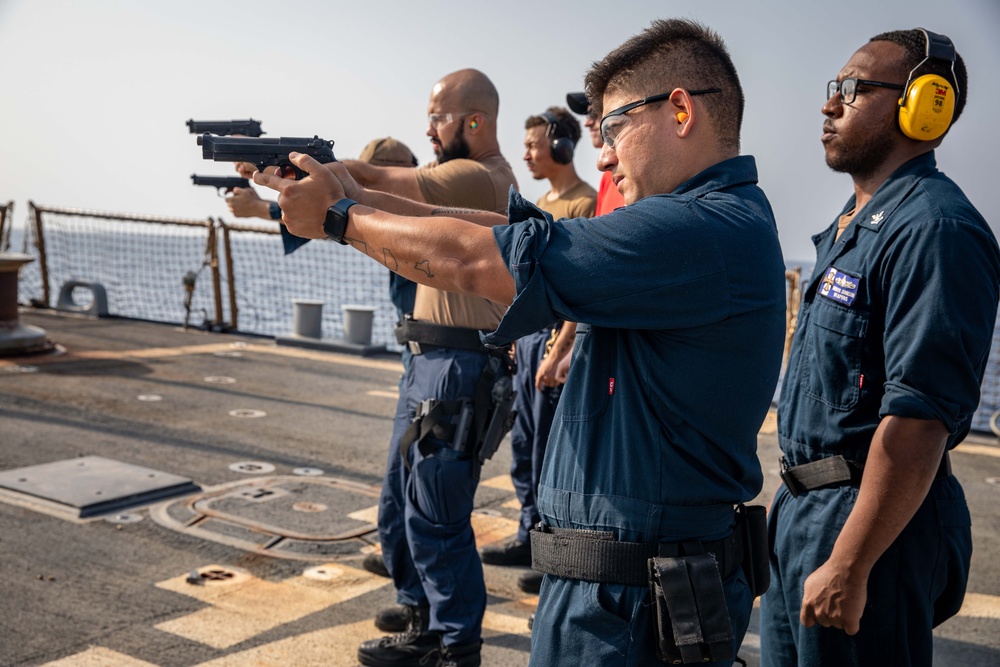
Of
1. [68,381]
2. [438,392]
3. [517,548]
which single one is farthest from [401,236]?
[68,381]

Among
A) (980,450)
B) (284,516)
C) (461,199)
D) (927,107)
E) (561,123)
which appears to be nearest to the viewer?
(927,107)

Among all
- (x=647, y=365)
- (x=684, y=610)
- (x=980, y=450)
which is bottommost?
(x=980, y=450)

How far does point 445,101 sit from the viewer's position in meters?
4.06

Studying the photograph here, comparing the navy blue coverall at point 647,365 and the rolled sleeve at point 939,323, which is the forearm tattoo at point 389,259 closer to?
the navy blue coverall at point 647,365

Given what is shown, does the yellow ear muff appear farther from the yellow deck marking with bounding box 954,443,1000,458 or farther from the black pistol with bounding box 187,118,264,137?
the yellow deck marking with bounding box 954,443,1000,458

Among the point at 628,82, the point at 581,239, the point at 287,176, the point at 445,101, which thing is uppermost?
the point at 445,101

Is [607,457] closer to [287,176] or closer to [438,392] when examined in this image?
[287,176]

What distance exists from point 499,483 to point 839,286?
405cm

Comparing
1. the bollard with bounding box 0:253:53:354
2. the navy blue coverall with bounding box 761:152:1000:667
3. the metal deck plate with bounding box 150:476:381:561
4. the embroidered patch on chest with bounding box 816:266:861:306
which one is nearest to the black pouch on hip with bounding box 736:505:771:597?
the navy blue coverall with bounding box 761:152:1000:667

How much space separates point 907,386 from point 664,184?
0.79 metres

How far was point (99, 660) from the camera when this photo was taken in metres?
3.50

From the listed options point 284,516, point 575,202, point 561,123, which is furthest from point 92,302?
point 575,202

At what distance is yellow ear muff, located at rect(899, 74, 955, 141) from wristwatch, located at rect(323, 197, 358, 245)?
153cm

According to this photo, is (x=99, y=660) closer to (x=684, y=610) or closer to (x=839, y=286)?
(x=684, y=610)
